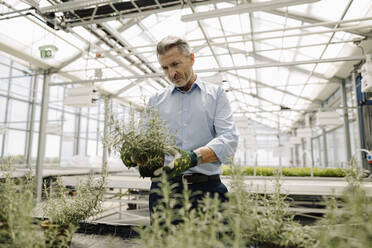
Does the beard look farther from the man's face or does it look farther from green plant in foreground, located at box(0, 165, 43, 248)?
green plant in foreground, located at box(0, 165, 43, 248)

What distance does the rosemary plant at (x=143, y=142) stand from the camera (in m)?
0.78

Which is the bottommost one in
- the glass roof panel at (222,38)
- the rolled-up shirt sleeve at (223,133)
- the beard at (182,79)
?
the rolled-up shirt sleeve at (223,133)

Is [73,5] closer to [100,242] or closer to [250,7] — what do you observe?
[250,7]

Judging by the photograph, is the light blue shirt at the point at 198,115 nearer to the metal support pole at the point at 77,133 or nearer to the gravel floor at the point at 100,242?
the gravel floor at the point at 100,242

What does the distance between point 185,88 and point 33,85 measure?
9.36 m

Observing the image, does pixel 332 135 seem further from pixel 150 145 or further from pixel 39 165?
pixel 150 145

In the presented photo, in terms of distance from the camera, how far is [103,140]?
0.84 meters

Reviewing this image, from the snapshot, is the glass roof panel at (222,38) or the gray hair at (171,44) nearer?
the gray hair at (171,44)

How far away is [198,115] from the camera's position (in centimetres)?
124

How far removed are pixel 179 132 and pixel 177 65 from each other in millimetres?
313

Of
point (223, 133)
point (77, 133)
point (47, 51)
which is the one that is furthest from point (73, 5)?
point (77, 133)

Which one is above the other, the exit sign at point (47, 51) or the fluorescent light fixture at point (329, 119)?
the exit sign at point (47, 51)

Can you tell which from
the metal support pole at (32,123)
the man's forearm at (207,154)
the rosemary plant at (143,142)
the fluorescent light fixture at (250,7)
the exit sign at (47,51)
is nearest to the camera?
the rosemary plant at (143,142)

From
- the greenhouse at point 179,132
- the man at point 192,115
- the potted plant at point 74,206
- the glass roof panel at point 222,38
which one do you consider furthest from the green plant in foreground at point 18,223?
the glass roof panel at point 222,38
